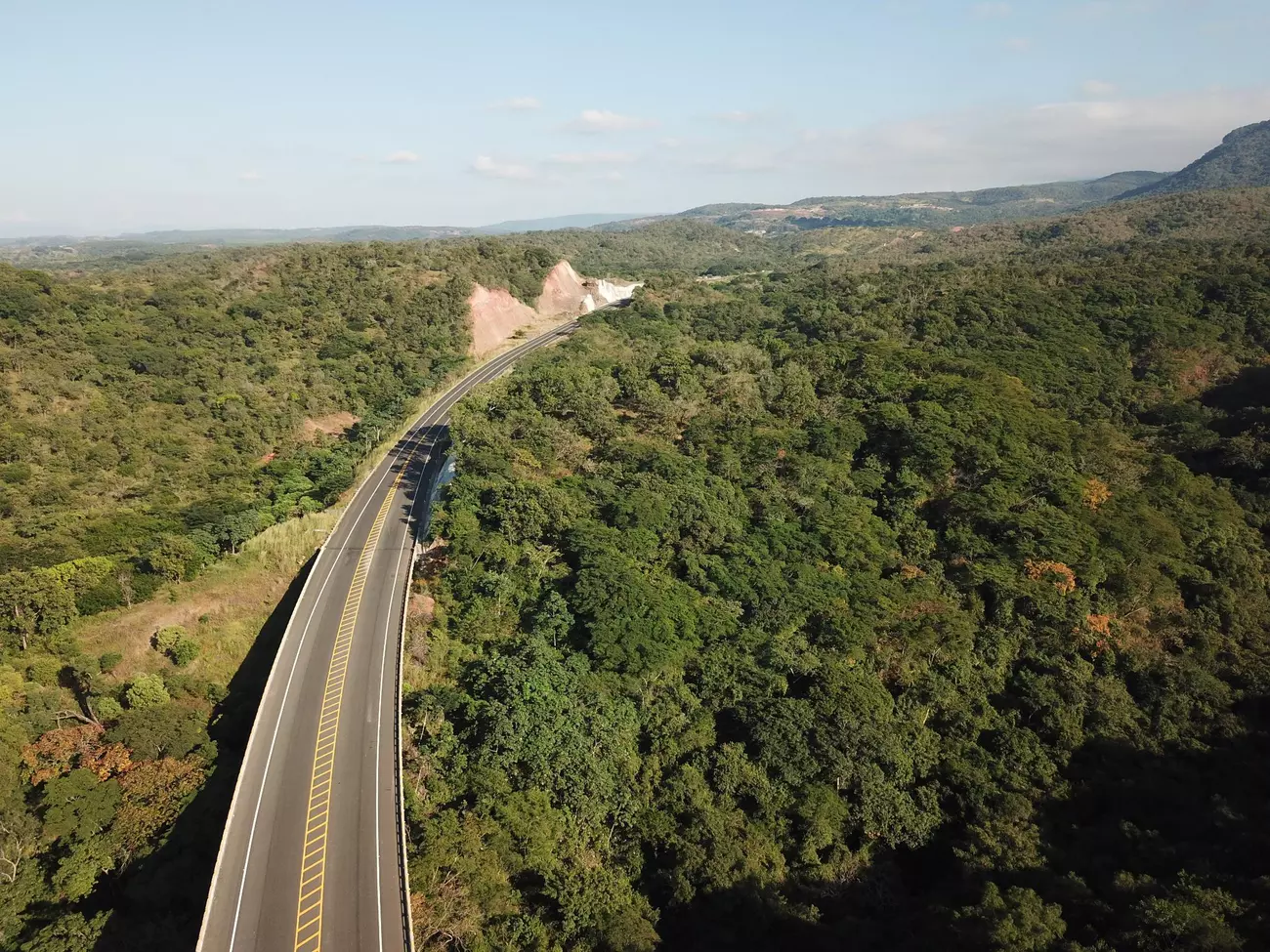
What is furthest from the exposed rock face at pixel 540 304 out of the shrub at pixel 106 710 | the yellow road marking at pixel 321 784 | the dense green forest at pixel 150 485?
the shrub at pixel 106 710

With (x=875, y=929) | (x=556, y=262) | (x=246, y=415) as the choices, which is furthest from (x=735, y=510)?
(x=556, y=262)

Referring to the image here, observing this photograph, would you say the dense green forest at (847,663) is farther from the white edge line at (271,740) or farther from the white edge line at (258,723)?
the white edge line at (258,723)

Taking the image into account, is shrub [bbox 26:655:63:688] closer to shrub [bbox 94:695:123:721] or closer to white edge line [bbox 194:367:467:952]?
shrub [bbox 94:695:123:721]

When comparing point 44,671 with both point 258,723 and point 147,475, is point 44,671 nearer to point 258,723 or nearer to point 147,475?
point 258,723

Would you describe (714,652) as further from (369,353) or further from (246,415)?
(369,353)

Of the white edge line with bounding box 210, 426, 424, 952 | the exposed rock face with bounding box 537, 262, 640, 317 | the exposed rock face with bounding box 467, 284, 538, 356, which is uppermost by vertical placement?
the exposed rock face with bounding box 537, 262, 640, 317

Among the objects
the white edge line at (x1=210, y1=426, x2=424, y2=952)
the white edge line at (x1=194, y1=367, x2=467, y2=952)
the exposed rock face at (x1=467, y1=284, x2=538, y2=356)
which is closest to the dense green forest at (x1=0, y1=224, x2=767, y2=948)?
the white edge line at (x1=194, y1=367, x2=467, y2=952)
